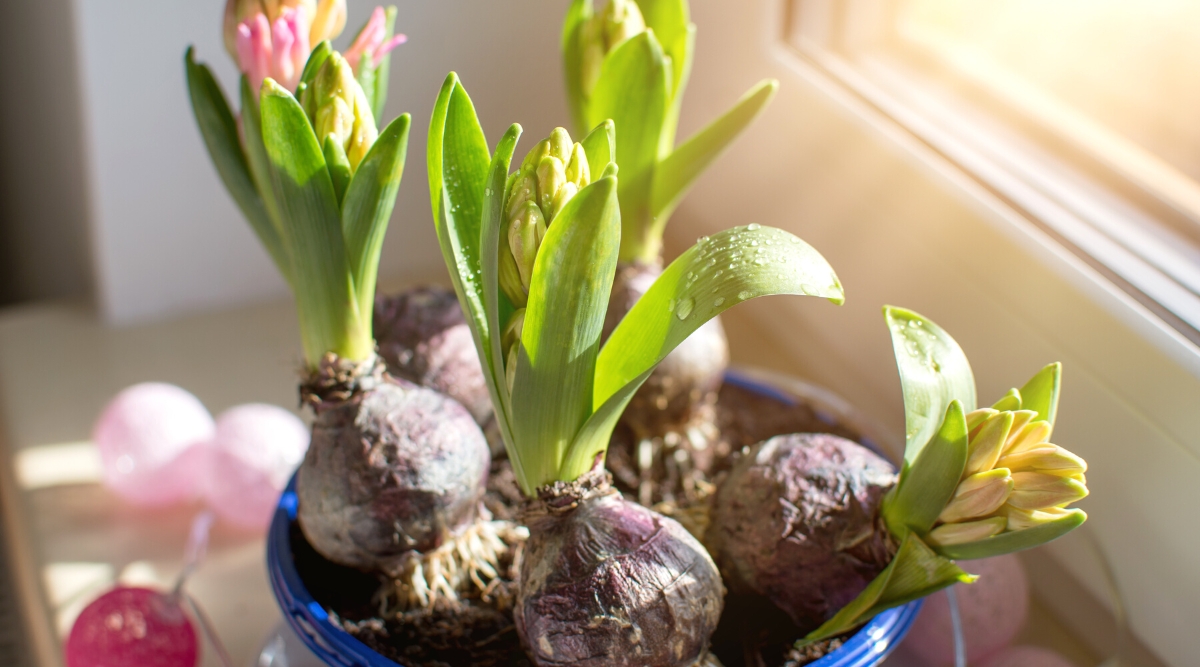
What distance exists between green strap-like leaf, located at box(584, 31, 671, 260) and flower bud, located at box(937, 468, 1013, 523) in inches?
10.5

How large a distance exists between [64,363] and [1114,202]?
0.95 meters

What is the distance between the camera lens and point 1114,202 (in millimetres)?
711

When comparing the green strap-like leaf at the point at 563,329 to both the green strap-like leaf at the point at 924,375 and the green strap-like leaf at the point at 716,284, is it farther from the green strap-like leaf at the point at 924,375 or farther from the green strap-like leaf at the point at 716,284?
the green strap-like leaf at the point at 924,375

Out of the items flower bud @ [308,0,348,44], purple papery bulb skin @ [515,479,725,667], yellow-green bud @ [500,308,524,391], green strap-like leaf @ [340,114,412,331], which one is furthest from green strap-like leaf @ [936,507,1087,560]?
flower bud @ [308,0,348,44]

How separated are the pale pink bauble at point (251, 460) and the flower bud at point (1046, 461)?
20.8 inches

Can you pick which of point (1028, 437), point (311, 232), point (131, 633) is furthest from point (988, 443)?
point (131, 633)

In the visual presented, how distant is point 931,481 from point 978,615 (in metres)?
0.23

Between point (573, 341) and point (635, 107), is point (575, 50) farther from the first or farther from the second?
point (573, 341)

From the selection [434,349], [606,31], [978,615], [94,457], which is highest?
[606,31]

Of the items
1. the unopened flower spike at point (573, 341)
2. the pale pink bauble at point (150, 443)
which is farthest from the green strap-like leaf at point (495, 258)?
the pale pink bauble at point (150, 443)

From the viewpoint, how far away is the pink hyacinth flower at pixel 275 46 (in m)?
0.56

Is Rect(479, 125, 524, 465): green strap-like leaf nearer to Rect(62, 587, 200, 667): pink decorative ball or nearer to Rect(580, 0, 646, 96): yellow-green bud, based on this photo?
Rect(580, 0, 646, 96): yellow-green bud

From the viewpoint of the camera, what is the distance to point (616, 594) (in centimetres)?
49

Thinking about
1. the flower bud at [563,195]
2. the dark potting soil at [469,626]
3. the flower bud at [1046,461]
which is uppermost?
the flower bud at [563,195]
